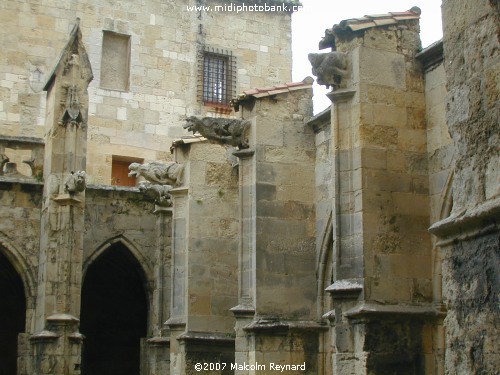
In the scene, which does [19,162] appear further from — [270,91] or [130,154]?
[270,91]

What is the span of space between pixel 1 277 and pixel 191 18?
7554 millimetres

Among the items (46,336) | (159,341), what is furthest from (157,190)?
(46,336)

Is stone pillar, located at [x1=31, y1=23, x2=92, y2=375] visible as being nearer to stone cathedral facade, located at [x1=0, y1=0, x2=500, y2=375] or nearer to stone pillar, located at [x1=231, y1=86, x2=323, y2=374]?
stone cathedral facade, located at [x1=0, y1=0, x2=500, y2=375]

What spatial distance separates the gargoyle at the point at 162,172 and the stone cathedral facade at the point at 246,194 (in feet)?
0.08

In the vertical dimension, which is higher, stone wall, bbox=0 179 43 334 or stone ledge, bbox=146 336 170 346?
stone wall, bbox=0 179 43 334

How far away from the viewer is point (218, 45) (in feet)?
72.0

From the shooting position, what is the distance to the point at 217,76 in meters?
21.9

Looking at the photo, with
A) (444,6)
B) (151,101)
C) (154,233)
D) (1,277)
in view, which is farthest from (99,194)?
(444,6)

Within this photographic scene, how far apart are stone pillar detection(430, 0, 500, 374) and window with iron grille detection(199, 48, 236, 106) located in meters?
17.6

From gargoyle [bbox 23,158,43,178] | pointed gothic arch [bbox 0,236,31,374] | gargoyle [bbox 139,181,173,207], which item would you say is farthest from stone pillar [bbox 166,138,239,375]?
pointed gothic arch [bbox 0,236,31,374]

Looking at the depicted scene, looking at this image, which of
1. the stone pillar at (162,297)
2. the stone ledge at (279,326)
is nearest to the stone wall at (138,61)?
the stone pillar at (162,297)

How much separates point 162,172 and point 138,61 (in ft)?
25.5

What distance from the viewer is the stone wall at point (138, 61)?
19922 mm

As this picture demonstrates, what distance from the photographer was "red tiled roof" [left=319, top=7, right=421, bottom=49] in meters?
9.21
